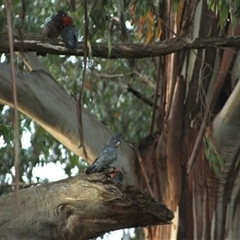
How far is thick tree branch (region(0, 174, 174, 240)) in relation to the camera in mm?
3264

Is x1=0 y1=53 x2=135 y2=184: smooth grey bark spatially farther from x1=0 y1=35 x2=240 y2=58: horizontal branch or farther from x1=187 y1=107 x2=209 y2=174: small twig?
x1=0 y1=35 x2=240 y2=58: horizontal branch

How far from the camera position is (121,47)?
420cm

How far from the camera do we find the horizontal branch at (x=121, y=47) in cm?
405

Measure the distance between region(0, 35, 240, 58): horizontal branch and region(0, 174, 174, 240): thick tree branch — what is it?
0.81 metres

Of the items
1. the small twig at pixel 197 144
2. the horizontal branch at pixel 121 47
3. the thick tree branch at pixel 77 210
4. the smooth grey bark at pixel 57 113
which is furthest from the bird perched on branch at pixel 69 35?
the small twig at pixel 197 144

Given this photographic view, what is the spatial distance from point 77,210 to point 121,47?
1136 mm

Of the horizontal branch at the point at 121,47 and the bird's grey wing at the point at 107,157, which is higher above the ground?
the horizontal branch at the point at 121,47

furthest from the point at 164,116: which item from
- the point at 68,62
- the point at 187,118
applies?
the point at 68,62

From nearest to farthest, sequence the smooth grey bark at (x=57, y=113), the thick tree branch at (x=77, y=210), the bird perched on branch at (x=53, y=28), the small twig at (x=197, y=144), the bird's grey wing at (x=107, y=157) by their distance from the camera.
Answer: the thick tree branch at (x=77, y=210) < the bird's grey wing at (x=107, y=157) < the bird perched on branch at (x=53, y=28) < the smooth grey bark at (x=57, y=113) < the small twig at (x=197, y=144)

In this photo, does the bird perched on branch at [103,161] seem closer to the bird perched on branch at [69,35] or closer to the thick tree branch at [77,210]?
the thick tree branch at [77,210]

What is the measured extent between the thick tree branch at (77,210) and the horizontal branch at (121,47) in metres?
0.81

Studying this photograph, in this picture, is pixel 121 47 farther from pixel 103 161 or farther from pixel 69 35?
pixel 103 161

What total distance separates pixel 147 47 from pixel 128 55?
10 cm

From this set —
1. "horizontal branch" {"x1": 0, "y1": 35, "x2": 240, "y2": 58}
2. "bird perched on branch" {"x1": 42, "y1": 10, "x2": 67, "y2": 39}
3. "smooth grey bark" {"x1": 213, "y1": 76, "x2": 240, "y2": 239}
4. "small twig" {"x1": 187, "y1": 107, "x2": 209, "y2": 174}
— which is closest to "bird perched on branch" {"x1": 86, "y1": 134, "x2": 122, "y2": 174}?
"horizontal branch" {"x1": 0, "y1": 35, "x2": 240, "y2": 58}
